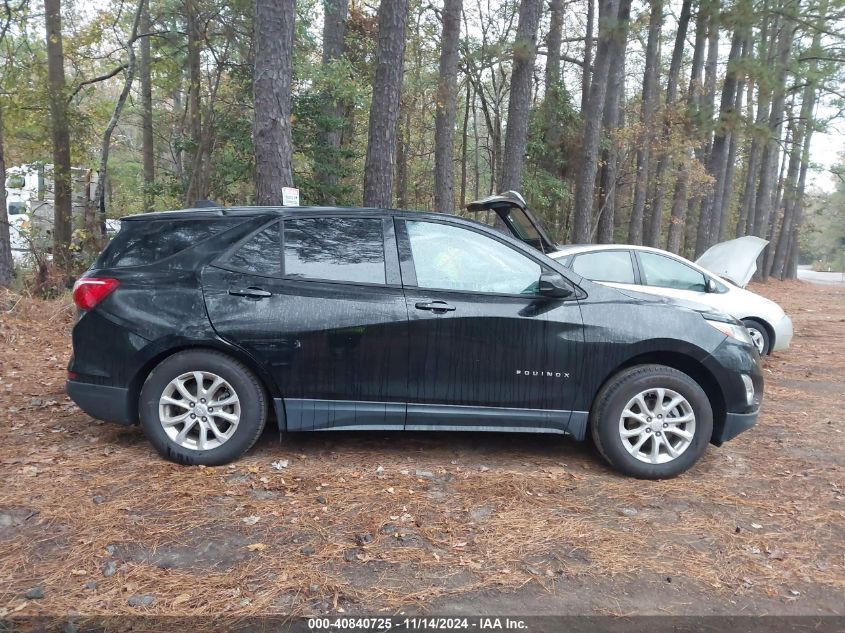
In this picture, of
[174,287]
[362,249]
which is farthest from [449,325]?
[174,287]

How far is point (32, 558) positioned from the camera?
2965 mm

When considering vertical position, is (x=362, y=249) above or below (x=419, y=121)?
below

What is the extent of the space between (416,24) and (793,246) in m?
30.5

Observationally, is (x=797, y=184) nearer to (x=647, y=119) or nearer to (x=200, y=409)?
(x=647, y=119)

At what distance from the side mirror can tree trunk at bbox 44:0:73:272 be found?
10.5 metres

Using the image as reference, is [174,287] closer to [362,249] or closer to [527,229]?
[362,249]

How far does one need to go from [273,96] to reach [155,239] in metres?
3.43

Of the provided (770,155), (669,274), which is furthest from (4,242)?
(770,155)

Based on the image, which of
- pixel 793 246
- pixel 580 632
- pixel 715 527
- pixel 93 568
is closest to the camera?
pixel 580 632

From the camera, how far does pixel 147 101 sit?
15859mm

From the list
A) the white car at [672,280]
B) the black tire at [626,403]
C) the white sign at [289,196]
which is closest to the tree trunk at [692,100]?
the white car at [672,280]

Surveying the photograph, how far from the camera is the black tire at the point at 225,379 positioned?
3.96 m

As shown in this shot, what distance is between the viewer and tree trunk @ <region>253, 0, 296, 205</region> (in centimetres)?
696

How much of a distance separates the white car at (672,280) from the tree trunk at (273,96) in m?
3.38
